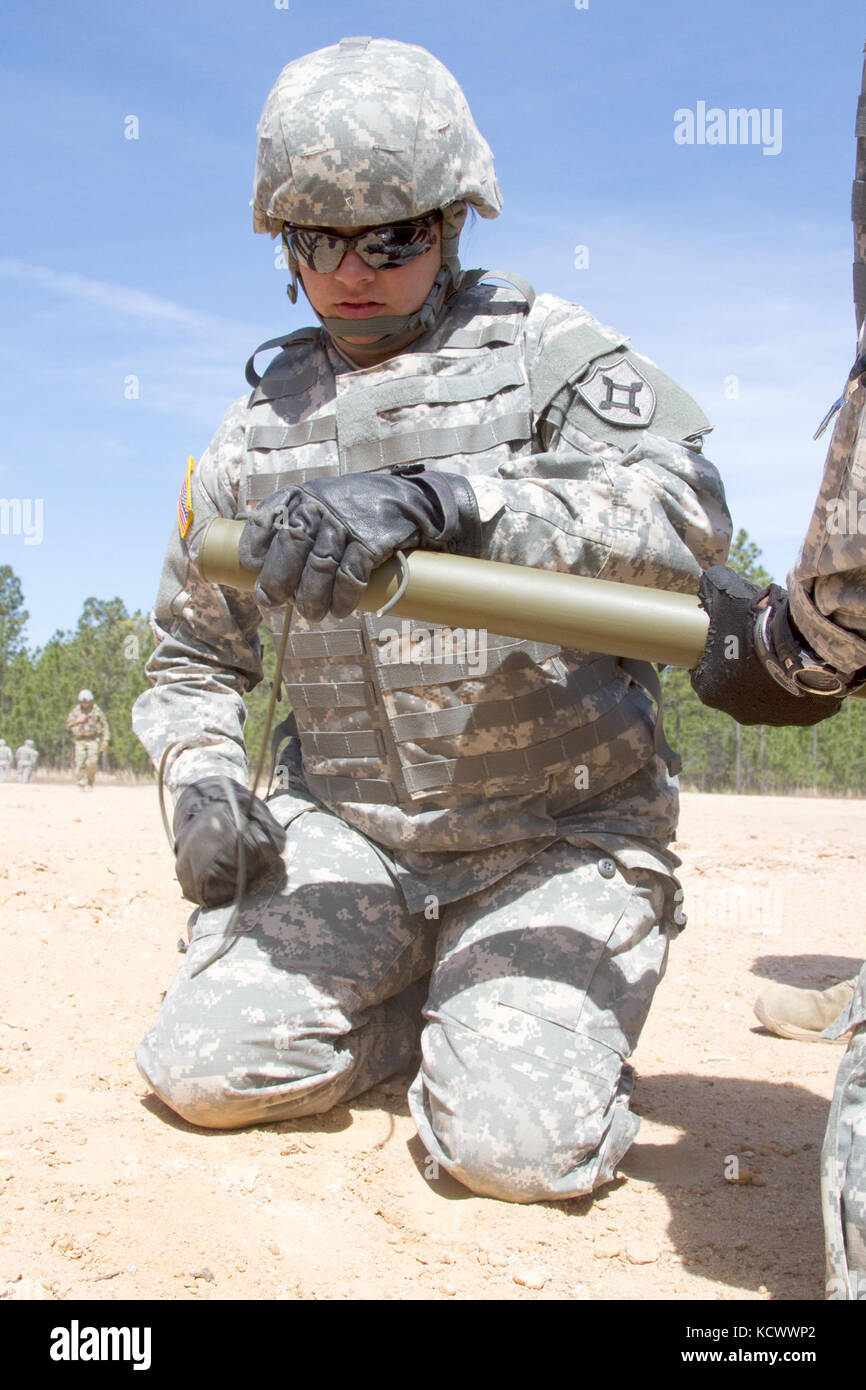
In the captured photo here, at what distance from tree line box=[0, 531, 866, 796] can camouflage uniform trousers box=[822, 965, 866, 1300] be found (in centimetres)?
2309

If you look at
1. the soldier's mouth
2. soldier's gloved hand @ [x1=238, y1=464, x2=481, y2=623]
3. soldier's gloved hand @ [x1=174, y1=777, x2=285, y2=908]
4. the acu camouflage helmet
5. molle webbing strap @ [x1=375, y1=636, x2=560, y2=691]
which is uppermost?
the acu camouflage helmet

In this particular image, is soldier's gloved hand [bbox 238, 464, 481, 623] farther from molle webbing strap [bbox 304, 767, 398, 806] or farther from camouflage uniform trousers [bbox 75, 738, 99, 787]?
camouflage uniform trousers [bbox 75, 738, 99, 787]

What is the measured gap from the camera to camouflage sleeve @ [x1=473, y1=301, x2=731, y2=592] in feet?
8.60

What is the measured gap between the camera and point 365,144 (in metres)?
2.99

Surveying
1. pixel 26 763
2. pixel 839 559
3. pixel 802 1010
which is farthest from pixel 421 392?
pixel 26 763

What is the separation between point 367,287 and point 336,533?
3.53 feet

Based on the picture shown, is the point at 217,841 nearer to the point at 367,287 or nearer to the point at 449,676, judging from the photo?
the point at 449,676

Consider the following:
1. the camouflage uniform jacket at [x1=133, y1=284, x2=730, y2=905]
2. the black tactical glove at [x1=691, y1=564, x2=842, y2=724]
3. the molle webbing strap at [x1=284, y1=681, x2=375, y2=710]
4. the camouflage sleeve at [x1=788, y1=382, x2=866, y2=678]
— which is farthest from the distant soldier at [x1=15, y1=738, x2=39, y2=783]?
the camouflage sleeve at [x1=788, y1=382, x2=866, y2=678]

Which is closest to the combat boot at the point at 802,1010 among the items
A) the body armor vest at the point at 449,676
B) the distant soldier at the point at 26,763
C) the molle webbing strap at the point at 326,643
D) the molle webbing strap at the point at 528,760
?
the body armor vest at the point at 449,676

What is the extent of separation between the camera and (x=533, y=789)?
3082 millimetres

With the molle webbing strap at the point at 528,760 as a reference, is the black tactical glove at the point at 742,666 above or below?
above

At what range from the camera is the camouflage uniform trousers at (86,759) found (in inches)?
759

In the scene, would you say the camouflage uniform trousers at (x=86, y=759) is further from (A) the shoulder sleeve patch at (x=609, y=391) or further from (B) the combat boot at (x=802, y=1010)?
(A) the shoulder sleeve patch at (x=609, y=391)

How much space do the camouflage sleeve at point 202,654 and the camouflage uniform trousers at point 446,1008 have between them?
1.35ft
